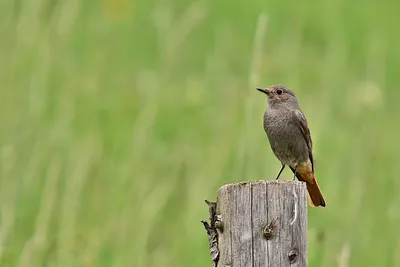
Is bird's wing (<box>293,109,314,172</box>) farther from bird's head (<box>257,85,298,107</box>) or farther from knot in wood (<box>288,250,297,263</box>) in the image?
knot in wood (<box>288,250,297,263</box>)

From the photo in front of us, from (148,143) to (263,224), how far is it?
132 inches

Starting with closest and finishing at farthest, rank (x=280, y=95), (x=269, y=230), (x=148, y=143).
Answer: (x=269, y=230)
(x=280, y=95)
(x=148, y=143)

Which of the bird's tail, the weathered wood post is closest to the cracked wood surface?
the weathered wood post

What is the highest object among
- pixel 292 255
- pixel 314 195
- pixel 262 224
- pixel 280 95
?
pixel 280 95

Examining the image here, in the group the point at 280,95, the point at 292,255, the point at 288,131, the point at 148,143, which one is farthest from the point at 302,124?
the point at 292,255

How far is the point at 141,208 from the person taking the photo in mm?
6844

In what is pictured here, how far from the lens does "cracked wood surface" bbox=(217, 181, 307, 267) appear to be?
4.44 m

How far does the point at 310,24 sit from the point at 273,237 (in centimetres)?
823

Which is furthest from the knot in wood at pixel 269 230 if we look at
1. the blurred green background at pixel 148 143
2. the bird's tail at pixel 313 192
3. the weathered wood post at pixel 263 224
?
the bird's tail at pixel 313 192

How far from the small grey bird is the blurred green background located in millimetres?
143

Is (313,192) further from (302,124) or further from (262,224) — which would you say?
(262,224)

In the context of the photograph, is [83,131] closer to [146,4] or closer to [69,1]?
[69,1]

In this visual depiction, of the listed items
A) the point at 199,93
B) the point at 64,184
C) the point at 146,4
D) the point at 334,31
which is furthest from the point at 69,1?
the point at 146,4

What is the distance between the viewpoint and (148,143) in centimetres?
773
